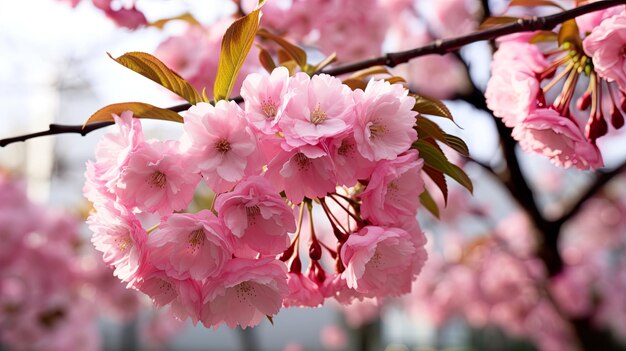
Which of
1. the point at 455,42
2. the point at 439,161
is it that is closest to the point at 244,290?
Result: the point at 439,161

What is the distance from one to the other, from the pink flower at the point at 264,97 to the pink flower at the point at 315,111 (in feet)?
0.04

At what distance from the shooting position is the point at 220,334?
10.9 metres

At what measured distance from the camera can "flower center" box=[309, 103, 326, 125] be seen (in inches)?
20.1

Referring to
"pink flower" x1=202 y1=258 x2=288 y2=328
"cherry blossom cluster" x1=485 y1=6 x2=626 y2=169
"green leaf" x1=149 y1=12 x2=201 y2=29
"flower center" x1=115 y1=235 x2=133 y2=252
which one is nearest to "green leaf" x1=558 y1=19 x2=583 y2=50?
"cherry blossom cluster" x1=485 y1=6 x2=626 y2=169

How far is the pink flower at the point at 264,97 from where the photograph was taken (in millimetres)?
518

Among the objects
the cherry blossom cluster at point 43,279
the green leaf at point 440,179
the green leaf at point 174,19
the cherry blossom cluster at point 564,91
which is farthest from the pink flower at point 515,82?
the cherry blossom cluster at point 43,279

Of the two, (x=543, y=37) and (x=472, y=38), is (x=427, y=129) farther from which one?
(x=543, y=37)

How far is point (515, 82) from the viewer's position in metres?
0.69

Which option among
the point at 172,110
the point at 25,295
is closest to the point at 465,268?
the point at 25,295

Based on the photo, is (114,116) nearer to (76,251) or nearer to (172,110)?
(172,110)

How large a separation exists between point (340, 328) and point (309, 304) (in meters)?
7.82

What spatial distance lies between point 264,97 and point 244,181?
76 millimetres

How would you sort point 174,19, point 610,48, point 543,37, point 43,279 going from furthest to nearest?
point 43,279 < point 174,19 < point 543,37 < point 610,48

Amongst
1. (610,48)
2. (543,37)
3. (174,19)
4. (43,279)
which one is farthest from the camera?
(43,279)
